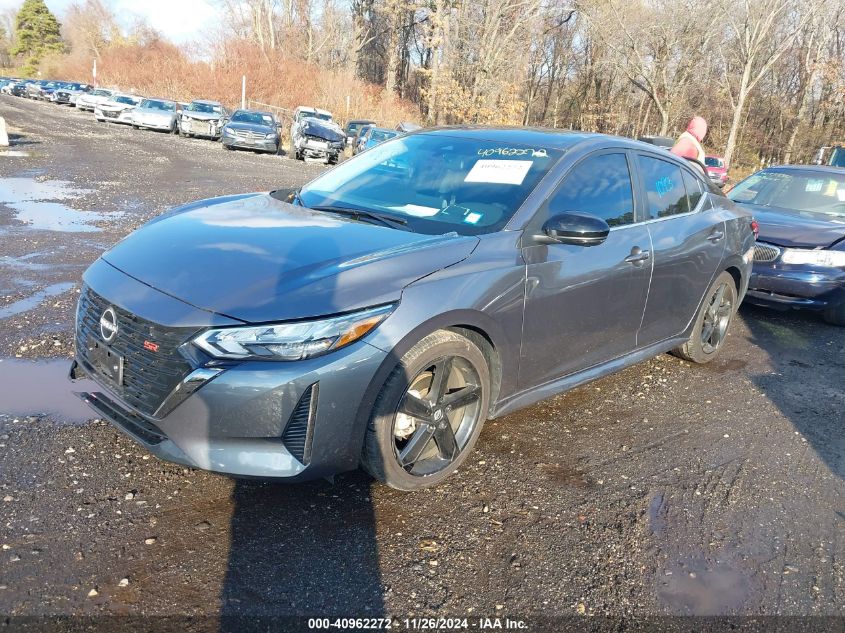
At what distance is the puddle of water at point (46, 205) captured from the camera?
26.7ft

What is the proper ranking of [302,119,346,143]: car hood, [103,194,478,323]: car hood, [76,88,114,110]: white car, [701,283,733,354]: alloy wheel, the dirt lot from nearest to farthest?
the dirt lot
[103,194,478,323]: car hood
[701,283,733,354]: alloy wheel
[302,119,346,143]: car hood
[76,88,114,110]: white car

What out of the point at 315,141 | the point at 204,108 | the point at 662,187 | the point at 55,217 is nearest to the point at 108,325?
the point at 662,187

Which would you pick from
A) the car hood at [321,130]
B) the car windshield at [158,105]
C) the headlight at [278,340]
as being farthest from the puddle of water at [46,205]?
the car windshield at [158,105]

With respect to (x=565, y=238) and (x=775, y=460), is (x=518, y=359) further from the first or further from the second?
(x=775, y=460)

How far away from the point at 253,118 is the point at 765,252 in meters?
22.4

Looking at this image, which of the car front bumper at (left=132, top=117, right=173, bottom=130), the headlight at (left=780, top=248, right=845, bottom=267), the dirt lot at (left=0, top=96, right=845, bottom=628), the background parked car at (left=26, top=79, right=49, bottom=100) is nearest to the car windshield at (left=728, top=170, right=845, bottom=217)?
the headlight at (left=780, top=248, right=845, bottom=267)

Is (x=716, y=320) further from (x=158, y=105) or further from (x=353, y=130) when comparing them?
(x=158, y=105)

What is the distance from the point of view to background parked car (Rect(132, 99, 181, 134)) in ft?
93.9

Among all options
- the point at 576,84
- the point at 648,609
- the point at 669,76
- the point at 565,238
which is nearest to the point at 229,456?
the point at 648,609

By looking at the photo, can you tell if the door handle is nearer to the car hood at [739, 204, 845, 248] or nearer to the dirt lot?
the dirt lot

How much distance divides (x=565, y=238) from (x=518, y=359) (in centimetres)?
67

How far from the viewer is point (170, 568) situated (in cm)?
248

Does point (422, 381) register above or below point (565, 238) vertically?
below

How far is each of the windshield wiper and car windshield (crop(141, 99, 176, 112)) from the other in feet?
94.2
